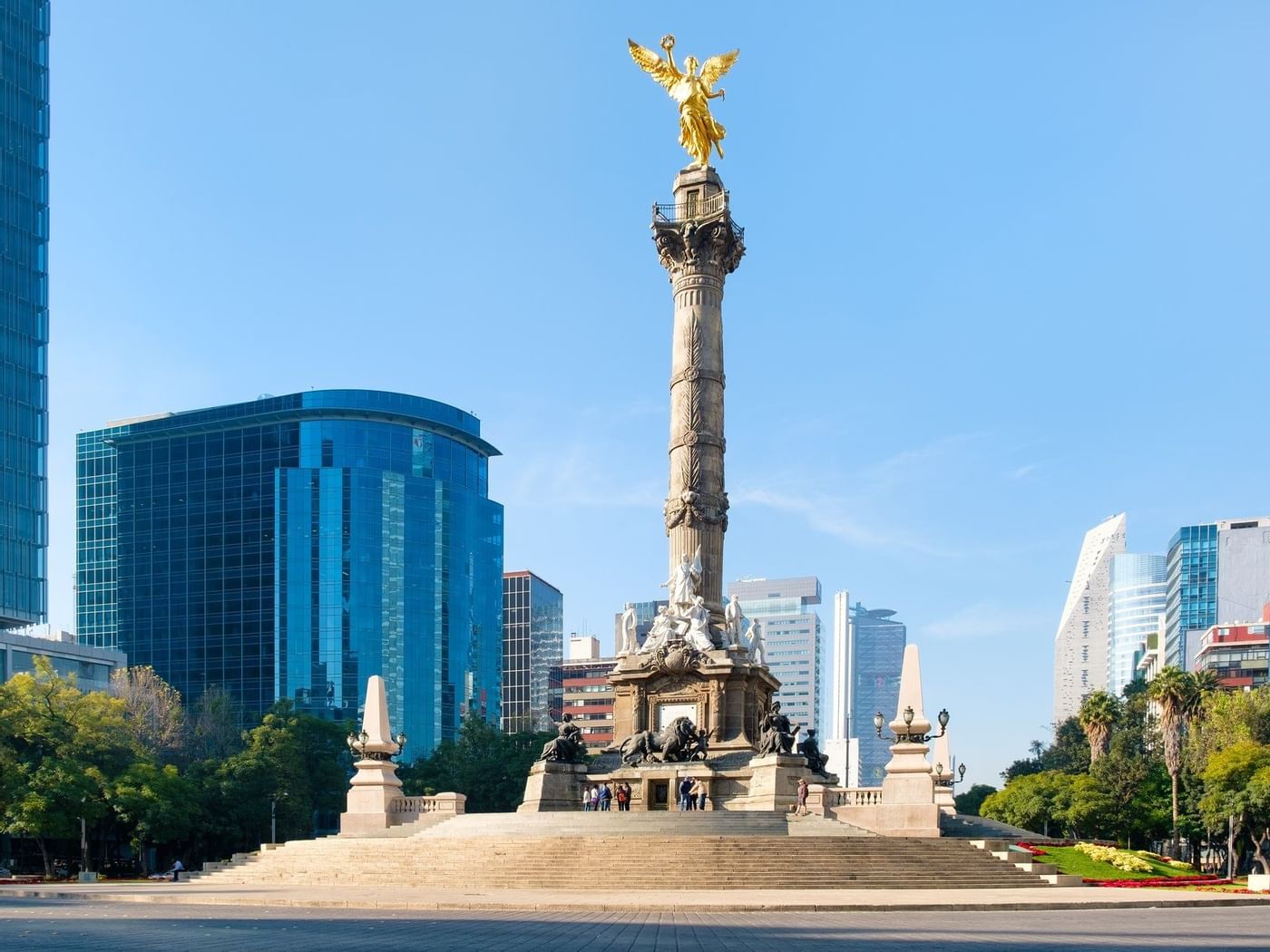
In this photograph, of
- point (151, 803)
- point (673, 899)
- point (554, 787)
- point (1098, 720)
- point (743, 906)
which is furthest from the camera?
point (1098, 720)

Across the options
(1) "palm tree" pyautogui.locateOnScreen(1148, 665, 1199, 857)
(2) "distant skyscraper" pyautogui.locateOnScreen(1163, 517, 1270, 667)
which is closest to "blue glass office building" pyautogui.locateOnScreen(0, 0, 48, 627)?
(1) "palm tree" pyautogui.locateOnScreen(1148, 665, 1199, 857)

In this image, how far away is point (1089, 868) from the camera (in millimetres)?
41719

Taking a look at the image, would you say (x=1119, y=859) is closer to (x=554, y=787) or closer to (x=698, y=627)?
(x=698, y=627)

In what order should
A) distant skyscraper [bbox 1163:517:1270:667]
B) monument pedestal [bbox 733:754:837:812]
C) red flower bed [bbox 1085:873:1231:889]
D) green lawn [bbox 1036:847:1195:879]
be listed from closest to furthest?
red flower bed [bbox 1085:873:1231:889], green lawn [bbox 1036:847:1195:879], monument pedestal [bbox 733:754:837:812], distant skyscraper [bbox 1163:517:1270:667]

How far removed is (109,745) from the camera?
62188mm

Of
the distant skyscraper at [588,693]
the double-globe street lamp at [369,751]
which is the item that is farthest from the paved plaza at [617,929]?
the distant skyscraper at [588,693]

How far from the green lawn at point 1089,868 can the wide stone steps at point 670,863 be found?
129 inches

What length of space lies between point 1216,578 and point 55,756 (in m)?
137

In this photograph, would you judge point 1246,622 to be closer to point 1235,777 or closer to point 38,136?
point 1235,777

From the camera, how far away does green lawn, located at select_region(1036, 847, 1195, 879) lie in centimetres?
4059

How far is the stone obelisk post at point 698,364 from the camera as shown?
194 ft

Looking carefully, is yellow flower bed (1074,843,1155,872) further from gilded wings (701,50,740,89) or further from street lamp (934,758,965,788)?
gilded wings (701,50,740,89)

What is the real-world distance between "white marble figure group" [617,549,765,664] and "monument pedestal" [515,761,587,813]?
6.55 meters

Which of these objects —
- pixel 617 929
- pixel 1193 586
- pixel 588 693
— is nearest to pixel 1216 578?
pixel 1193 586
